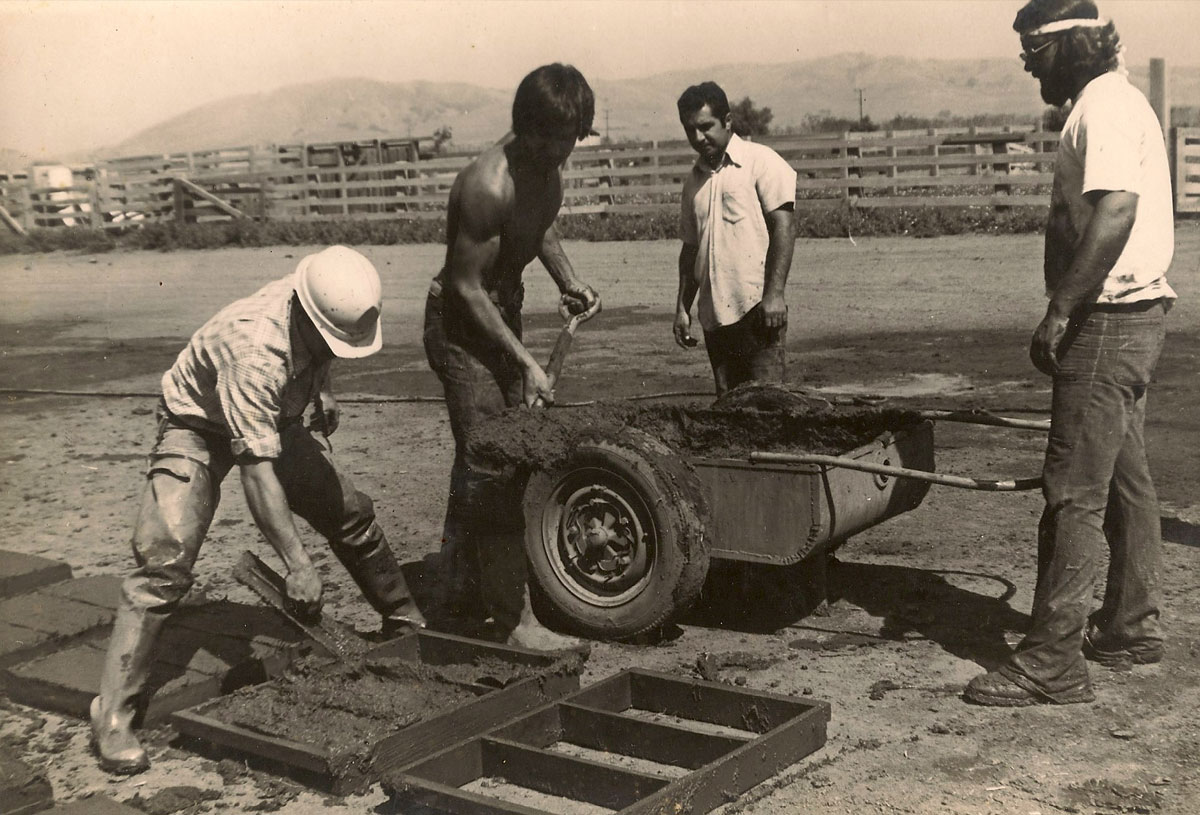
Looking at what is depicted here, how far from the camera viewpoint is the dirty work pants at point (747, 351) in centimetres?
641

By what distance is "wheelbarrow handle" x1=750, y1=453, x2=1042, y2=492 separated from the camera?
4.54 metres

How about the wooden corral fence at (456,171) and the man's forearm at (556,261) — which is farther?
the wooden corral fence at (456,171)

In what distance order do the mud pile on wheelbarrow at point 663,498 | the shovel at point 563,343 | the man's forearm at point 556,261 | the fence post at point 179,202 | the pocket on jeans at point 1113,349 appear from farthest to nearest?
the fence post at point 179,202, the man's forearm at point 556,261, the shovel at point 563,343, the mud pile on wheelbarrow at point 663,498, the pocket on jeans at point 1113,349

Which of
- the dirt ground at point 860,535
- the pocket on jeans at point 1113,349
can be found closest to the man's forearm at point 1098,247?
the pocket on jeans at point 1113,349

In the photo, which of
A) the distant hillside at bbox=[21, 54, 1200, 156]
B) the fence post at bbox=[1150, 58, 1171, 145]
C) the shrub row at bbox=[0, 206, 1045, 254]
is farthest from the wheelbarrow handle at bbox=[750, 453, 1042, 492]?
the distant hillside at bbox=[21, 54, 1200, 156]

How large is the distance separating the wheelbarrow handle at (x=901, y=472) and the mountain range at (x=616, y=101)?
87.0 m

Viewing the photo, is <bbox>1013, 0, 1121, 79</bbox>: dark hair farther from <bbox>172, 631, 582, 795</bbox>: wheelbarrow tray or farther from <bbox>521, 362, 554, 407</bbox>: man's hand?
<bbox>172, 631, 582, 795</bbox>: wheelbarrow tray

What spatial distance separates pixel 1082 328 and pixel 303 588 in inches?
111

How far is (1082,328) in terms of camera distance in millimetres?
4559

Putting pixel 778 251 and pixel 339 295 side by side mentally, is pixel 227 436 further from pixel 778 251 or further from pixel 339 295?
pixel 778 251

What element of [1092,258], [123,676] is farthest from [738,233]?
[123,676]

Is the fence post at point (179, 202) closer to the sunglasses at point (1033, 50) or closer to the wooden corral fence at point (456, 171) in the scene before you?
the wooden corral fence at point (456, 171)

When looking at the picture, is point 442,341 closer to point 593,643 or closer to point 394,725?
point 593,643

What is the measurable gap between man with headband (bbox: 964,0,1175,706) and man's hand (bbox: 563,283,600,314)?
2.11m
